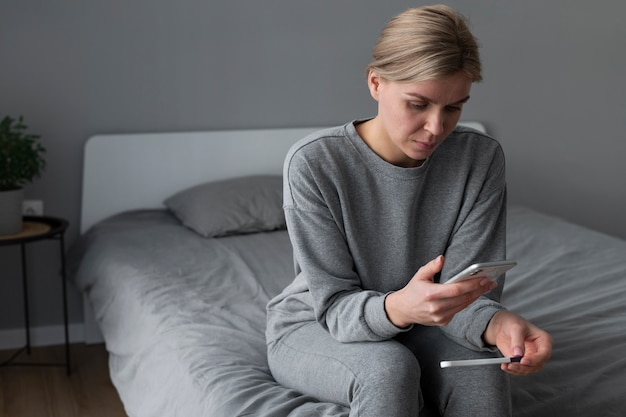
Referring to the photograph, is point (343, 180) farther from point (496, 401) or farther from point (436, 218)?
point (496, 401)

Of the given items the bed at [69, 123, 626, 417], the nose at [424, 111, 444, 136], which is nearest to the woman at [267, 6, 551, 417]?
the nose at [424, 111, 444, 136]

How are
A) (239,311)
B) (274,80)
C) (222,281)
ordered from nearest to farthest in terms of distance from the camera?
(239,311) < (222,281) < (274,80)

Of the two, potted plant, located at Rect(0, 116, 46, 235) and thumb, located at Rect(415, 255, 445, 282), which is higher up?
thumb, located at Rect(415, 255, 445, 282)

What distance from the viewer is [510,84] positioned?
3707mm

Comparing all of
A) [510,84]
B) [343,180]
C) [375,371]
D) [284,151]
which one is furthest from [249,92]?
[375,371]

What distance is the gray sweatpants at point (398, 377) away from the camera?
1.41m

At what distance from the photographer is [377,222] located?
5.49ft

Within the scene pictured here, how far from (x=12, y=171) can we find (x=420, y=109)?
5.55 feet

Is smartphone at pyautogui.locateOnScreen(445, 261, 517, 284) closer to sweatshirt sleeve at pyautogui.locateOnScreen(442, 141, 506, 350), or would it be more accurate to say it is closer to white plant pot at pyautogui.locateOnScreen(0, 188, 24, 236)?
sweatshirt sleeve at pyautogui.locateOnScreen(442, 141, 506, 350)

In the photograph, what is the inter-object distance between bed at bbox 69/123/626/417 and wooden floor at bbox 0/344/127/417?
19 cm

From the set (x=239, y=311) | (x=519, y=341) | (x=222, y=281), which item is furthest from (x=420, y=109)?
(x=222, y=281)

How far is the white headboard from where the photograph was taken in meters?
3.17

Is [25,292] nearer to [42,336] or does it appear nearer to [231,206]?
[42,336]

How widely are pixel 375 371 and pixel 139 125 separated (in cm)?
203
